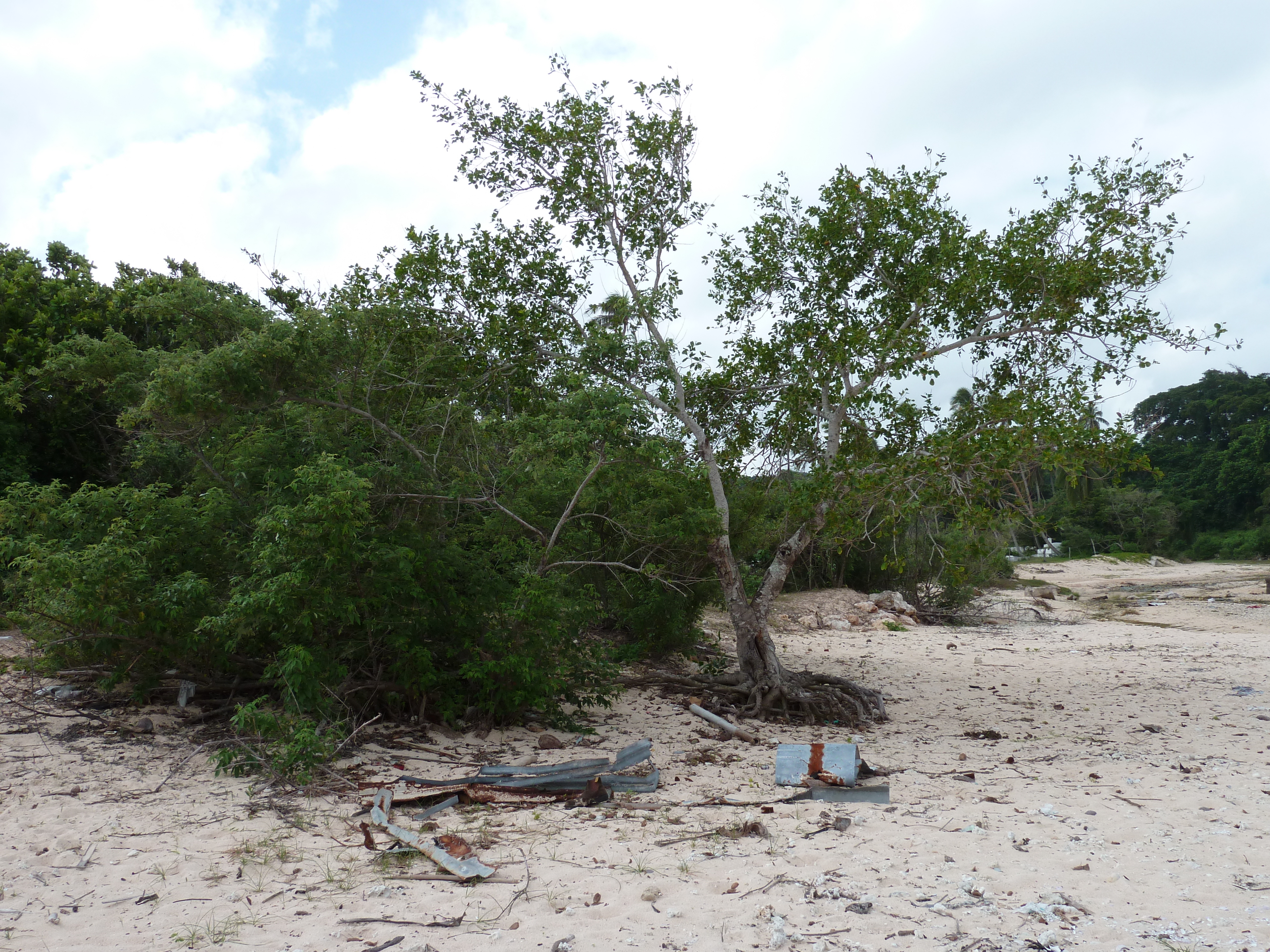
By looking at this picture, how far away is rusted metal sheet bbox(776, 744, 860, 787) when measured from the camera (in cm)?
616

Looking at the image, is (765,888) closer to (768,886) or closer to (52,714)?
(768,886)

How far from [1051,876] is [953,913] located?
32.3 inches

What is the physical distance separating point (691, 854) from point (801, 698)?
16.7 feet

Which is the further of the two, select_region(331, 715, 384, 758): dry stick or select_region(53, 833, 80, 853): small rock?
select_region(331, 715, 384, 758): dry stick

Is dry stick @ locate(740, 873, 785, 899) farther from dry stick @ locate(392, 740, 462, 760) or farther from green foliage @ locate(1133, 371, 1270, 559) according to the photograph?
green foliage @ locate(1133, 371, 1270, 559)

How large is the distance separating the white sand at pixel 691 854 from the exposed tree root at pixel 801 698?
743 mm

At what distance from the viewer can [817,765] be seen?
638 cm

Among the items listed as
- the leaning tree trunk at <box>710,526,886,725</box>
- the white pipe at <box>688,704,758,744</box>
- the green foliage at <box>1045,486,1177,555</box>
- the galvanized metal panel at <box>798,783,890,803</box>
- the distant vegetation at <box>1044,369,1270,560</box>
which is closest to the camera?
the galvanized metal panel at <box>798,783,890,803</box>

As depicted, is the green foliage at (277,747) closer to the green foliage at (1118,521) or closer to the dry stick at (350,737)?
the dry stick at (350,737)

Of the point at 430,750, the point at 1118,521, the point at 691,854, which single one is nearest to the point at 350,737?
the point at 430,750

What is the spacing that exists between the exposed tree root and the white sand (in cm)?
74

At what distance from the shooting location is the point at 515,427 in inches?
299

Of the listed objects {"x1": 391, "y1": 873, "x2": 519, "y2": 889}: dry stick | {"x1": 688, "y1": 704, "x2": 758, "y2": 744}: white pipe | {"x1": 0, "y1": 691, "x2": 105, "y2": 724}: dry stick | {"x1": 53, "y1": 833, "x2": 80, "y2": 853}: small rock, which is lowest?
{"x1": 688, "y1": 704, "x2": 758, "y2": 744}: white pipe

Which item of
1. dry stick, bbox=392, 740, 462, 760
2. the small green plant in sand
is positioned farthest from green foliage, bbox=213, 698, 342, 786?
the small green plant in sand
